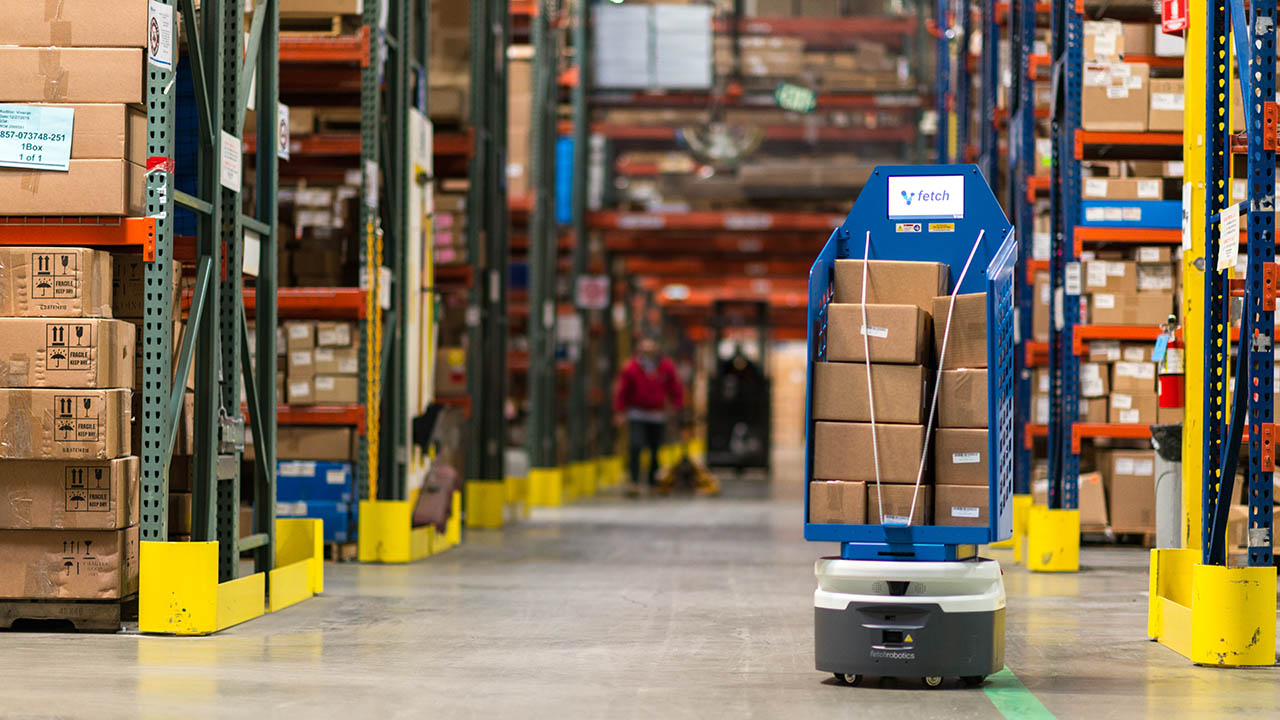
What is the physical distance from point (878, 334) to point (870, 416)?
0.93 feet

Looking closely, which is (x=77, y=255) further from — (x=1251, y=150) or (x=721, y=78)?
(x=721, y=78)

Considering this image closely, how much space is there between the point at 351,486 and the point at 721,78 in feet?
39.2

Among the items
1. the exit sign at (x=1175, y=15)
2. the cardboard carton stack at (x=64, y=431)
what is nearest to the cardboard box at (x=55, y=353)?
the cardboard carton stack at (x=64, y=431)

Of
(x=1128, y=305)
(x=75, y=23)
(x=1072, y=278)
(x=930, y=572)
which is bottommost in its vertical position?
(x=930, y=572)

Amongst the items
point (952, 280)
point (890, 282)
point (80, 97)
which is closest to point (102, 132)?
point (80, 97)

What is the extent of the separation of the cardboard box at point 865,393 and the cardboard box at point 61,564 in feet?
9.67

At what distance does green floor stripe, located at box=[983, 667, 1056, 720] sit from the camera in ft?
15.3

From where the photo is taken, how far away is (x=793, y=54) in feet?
67.2

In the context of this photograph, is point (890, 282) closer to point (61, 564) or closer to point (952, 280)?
point (952, 280)

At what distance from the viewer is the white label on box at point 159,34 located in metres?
6.13

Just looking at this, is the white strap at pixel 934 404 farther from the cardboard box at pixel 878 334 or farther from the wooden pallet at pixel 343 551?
the wooden pallet at pixel 343 551

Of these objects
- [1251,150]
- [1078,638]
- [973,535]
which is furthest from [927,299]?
[1078,638]

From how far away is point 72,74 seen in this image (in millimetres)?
6203

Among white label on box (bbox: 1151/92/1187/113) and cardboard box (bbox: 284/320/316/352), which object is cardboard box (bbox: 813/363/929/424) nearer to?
cardboard box (bbox: 284/320/316/352)
